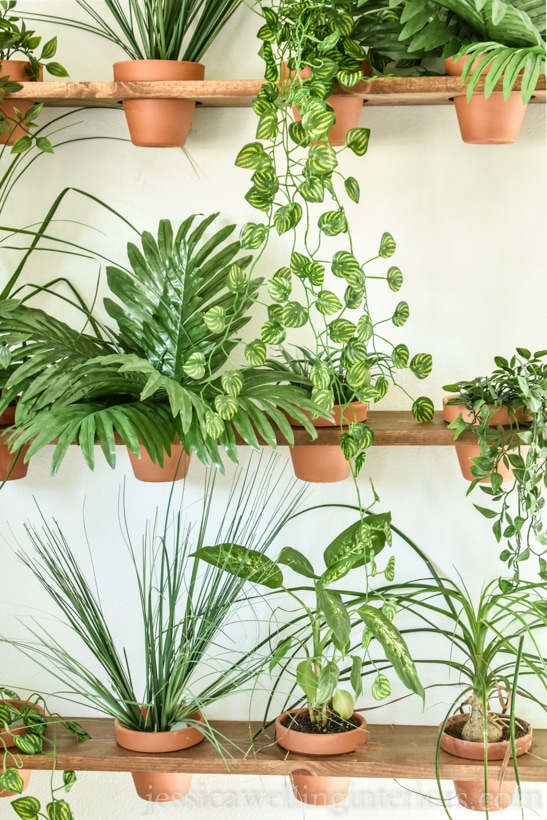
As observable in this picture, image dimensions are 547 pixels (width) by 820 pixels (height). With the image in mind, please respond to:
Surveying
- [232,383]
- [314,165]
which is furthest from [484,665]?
[314,165]

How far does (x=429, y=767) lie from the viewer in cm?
165

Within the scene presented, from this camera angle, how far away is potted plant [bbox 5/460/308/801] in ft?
5.65

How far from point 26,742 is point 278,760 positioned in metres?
0.46

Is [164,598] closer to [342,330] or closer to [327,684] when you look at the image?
[327,684]

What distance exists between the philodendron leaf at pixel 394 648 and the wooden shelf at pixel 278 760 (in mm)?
189

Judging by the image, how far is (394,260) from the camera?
184 cm

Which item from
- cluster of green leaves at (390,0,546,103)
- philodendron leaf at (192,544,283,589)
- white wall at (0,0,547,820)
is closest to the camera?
cluster of green leaves at (390,0,546,103)

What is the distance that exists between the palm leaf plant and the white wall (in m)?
0.04

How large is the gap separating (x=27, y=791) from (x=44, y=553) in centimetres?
51

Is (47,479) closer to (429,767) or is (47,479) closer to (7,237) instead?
(7,237)

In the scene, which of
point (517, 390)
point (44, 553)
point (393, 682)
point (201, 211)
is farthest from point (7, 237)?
point (393, 682)

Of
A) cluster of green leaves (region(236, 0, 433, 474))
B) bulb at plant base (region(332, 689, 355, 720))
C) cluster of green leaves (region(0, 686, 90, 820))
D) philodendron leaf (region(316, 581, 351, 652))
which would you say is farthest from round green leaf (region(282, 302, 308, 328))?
cluster of green leaves (region(0, 686, 90, 820))

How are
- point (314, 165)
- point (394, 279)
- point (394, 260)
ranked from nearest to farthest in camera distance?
point (314, 165), point (394, 279), point (394, 260)

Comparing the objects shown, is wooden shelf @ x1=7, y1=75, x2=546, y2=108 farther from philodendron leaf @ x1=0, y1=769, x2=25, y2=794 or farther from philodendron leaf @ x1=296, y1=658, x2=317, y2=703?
philodendron leaf @ x1=0, y1=769, x2=25, y2=794
